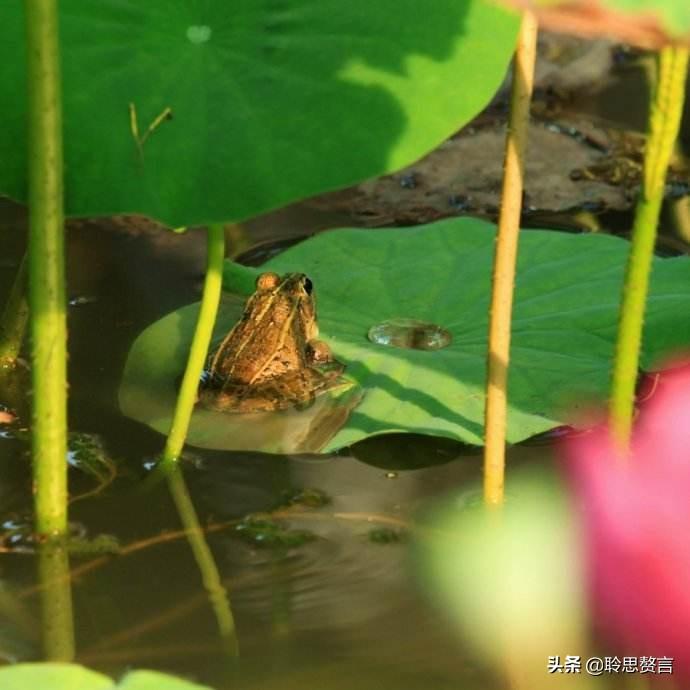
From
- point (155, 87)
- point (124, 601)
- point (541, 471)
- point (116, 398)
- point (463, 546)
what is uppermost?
point (155, 87)

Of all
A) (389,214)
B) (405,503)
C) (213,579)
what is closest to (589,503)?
(405,503)

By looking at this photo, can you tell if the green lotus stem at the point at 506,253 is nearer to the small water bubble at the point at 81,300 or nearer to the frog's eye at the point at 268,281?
the frog's eye at the point at 268,281

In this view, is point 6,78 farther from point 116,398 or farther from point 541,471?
point 541,471

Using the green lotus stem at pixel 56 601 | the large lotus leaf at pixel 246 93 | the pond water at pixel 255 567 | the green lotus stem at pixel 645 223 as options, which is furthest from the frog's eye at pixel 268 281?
the green lotus stem at pixel 645 223

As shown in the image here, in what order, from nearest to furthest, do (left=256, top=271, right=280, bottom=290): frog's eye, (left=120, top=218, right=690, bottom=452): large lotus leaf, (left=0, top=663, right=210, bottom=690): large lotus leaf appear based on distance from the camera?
(left=0, top=663, right=210, bottom=690): large lotus leaf < (left=120, top=218, right=690, bottom=452): large lotus leaf < (left=256, top=271, right=280, bottom=290): frog's eye

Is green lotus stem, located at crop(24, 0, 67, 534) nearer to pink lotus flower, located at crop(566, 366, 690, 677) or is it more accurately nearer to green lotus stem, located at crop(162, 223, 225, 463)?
green lotus stem, located at crop(162, 223, 225, 463)

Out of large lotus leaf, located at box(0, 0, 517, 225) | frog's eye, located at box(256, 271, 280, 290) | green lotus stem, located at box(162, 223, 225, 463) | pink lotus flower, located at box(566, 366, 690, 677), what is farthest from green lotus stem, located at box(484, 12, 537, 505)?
frog's eye, located at box(256, 271, 280, 290)
